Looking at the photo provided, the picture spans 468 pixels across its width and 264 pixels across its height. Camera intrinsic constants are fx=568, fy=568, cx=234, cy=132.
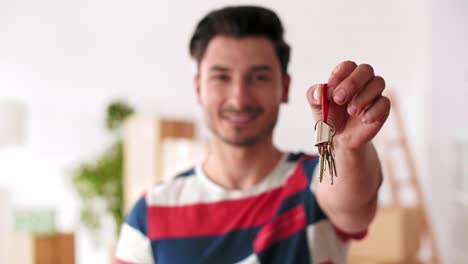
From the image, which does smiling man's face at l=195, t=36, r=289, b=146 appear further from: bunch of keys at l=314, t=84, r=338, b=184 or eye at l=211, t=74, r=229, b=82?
bunch of keys at l=314, t=84, r=338, b=184

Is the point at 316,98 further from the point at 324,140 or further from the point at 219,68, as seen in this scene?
the point at 219,68

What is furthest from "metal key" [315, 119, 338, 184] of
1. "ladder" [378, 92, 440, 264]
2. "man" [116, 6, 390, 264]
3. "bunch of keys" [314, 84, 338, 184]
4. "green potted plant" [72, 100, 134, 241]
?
"green potted plant" [72, 100, 134, 241]

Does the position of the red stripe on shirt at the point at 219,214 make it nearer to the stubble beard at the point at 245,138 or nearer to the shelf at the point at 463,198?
the stubble beard at the point at 245,138

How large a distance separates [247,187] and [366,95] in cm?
33

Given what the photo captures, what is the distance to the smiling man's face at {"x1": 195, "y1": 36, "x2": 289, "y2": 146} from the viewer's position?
470mm

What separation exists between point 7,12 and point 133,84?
743mm

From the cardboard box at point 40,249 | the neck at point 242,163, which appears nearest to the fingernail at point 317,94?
the neck at point 242,163

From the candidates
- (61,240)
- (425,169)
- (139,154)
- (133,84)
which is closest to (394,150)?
(425,169)

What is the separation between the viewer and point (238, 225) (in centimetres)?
56

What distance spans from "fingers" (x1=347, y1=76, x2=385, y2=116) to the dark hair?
19 cm

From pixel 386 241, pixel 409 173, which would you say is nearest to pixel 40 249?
pixel 386 241

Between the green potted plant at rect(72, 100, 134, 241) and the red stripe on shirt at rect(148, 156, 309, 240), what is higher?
the red stripe on shirt at rect(148, 156, 309, 240)

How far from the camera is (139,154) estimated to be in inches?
81.0

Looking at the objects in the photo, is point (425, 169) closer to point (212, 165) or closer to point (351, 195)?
point (212, 165)
